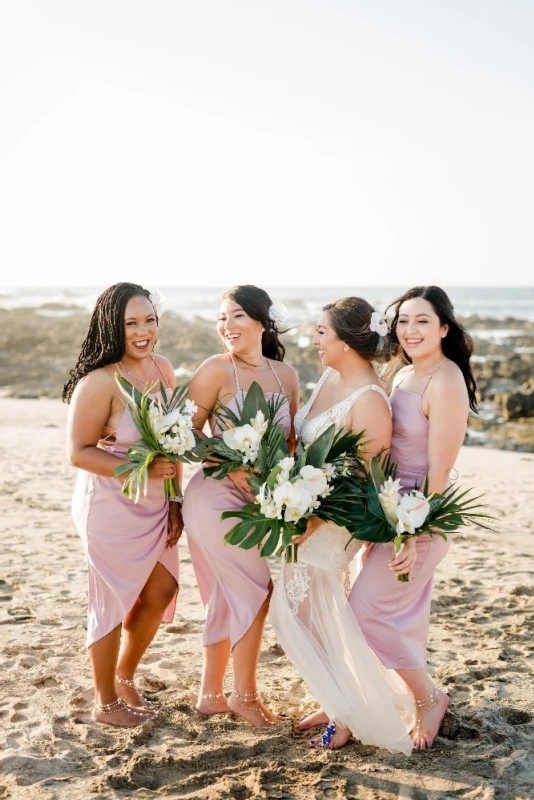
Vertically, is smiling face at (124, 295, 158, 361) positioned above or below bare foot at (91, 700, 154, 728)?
above

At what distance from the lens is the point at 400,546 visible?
4020 millimetres

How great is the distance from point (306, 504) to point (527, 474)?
9.31 m

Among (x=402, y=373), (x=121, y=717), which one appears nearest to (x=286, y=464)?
(x=402, y=373)

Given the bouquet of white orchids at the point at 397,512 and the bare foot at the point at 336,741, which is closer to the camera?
the bouquet of white orchids at the point at 397,512

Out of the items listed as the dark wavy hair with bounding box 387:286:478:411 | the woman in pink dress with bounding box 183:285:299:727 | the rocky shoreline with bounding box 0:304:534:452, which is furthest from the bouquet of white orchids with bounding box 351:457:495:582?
the rocky shoreline with bounding box 0:304:534:452

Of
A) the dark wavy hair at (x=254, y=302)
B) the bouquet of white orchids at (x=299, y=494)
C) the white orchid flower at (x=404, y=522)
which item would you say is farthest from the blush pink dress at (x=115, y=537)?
the white orchid flower at (x=404, y=522)

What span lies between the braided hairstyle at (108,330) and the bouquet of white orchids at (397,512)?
1556mm

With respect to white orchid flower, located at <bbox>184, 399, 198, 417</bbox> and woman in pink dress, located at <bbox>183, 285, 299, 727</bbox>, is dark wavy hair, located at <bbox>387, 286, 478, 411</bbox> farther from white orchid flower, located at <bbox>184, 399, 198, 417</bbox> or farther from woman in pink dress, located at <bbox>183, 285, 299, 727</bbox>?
white orchid flower, located at <bbox>184, 399, 198, 417</bbox>

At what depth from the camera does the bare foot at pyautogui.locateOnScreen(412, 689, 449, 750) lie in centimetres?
432

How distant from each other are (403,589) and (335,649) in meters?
0.49

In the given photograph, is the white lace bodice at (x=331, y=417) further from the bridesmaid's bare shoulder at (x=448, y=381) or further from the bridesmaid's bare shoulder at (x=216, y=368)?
the bridesmaid's bare shoulder at (x=216, y=368)

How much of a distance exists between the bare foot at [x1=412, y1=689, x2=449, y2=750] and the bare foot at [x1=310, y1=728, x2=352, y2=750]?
36cm

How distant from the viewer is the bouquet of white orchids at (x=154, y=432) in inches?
163

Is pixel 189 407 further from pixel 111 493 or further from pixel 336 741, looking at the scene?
pixel 336 741
